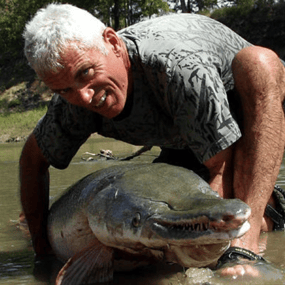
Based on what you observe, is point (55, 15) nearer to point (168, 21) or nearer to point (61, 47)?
point (61, 47)

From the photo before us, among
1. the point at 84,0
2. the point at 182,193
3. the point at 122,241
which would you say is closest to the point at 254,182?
the point at 182,193

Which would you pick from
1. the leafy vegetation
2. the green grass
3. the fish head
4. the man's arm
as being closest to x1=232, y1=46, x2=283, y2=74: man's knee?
the fish head

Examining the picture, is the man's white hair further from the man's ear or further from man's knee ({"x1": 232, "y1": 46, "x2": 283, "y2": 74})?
man's knee ({"x1": 232, "y1": 46, "x2": 283, "y2": 74})

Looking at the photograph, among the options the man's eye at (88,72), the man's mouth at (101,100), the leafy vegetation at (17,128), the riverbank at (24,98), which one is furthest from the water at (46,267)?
the riverbank at (24,98)

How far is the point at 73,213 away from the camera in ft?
7.71

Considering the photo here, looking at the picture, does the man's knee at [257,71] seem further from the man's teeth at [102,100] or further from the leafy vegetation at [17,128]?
the leafy vegetation at [17,128]

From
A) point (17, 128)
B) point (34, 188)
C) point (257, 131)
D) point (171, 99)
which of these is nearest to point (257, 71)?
point (257, 131)

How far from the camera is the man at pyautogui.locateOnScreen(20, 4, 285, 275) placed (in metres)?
2.23

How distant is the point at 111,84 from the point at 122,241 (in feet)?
2.99

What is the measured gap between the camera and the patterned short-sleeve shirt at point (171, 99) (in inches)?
86.8

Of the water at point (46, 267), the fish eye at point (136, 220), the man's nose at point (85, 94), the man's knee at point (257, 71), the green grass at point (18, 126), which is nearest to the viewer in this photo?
the fish eye at point (136, 220)

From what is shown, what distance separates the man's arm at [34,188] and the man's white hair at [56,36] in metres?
0.77

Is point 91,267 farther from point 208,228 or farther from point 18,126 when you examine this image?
point 18,126

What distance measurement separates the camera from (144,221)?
170 cm
